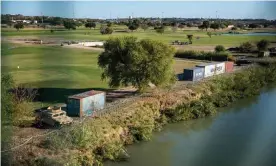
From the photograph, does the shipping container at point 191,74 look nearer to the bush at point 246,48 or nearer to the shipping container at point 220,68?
the shipping container at point 220,68

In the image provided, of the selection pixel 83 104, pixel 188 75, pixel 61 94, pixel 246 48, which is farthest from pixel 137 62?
pixel 246 48

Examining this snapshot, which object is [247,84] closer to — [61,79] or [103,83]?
[103,83]

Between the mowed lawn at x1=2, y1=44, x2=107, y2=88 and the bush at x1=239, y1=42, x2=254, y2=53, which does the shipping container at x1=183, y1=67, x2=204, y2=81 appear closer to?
the mowed lawn at x1=2, y1=44, x2=107, y2=88

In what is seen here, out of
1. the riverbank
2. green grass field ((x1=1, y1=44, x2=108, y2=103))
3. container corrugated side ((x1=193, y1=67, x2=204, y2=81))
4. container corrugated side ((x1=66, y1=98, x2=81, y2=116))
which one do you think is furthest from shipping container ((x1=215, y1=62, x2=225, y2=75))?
container corrugated side ((x1=66, y1=98, x2=81, y2=116))

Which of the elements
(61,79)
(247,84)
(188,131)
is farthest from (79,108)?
(247,84)

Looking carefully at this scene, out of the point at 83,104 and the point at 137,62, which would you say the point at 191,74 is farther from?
the point at 83,104

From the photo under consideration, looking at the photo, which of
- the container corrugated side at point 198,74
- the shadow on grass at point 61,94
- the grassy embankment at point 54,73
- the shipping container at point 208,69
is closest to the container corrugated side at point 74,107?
the grassy embankment at point 54,73
